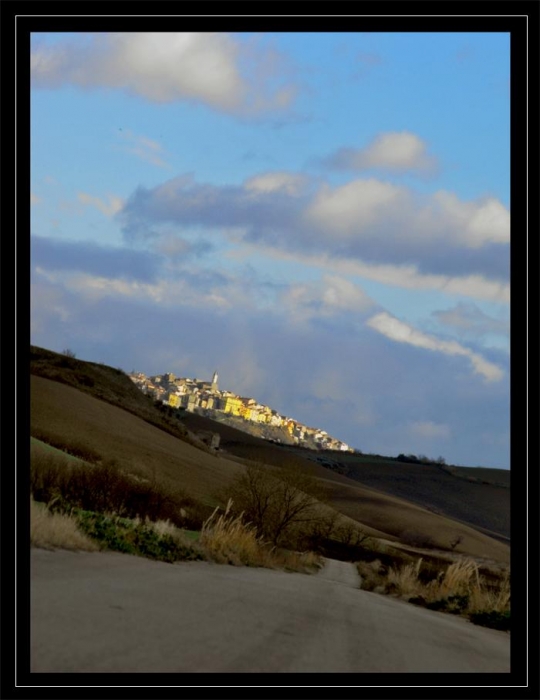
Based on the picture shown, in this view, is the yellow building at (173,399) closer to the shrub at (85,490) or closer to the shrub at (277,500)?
the shrub at (277,500)

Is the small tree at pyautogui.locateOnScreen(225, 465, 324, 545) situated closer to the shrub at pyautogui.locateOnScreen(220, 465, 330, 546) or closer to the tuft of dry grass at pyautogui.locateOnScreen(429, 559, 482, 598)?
the shrub at pyautogui.locateOnScreen(220, 465, 330, 546)

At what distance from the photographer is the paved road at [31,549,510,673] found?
547 centimetres

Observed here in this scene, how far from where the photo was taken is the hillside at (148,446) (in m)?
47.2

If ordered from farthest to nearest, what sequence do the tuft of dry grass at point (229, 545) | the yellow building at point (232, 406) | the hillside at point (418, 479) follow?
the yellow building at point (232, 406) < the hillside at point (418, 479) < the tuft of dry grass at point (229, 545)

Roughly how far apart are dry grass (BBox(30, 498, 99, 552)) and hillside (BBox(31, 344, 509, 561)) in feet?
91.8

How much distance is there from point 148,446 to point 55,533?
49.3 meters

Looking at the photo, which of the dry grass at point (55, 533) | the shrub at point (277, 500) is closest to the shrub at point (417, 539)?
the shrub at point (277, 500)

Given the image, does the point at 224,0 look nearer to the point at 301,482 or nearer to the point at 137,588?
the point at 137,588

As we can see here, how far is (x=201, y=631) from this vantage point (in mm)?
6285

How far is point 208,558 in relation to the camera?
1306 cm

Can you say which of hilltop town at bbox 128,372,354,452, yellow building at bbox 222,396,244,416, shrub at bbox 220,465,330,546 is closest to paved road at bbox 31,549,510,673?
shrub at bbox 220,465,330,546

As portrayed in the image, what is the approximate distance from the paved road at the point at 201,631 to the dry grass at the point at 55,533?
→ 20 centimetres

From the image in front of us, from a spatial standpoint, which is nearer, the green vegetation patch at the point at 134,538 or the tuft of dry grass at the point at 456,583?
the green vegetation patch at the point at 134,538

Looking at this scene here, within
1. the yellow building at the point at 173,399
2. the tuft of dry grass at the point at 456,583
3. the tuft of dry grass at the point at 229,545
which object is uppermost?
the yellow building at the point at 173,399
